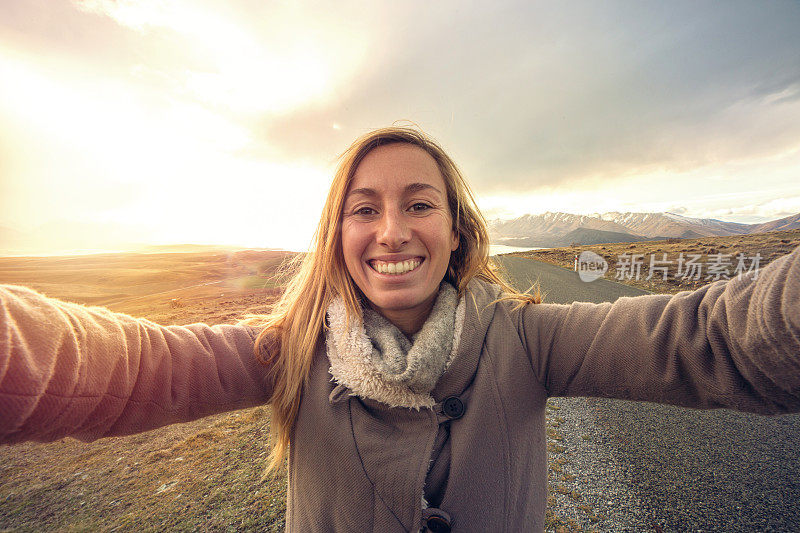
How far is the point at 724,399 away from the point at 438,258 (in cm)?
141

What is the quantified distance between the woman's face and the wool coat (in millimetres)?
387

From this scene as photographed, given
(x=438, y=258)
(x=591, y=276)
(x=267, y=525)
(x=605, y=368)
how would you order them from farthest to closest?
(x=591, y=276), (x=267, y=525), (x=438, y=258), (x=605, y=368)

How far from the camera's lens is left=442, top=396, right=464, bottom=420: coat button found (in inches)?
57.0

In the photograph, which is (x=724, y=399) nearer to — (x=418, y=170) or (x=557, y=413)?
(x=418, y=170)

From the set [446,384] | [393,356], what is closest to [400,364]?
[393,356]

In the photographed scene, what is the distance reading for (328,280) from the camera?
194cm

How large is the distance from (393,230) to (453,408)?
3.46 ft

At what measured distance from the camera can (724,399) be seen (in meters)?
1.14

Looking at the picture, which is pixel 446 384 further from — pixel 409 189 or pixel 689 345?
pixel 409 189

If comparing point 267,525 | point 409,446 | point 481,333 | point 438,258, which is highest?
point 438,258

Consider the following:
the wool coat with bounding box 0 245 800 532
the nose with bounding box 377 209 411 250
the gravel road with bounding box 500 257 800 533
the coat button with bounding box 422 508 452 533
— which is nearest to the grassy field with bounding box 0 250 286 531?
the wool coat with bounding box 0 245 800 532

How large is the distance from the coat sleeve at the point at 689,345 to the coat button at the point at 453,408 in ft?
1.50

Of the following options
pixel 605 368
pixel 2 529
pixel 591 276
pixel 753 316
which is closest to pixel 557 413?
pixel 605 368

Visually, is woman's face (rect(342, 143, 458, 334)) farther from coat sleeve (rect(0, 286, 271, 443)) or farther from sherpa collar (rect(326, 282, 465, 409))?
coat sleeve (rect(0, 286, 271, 443))
